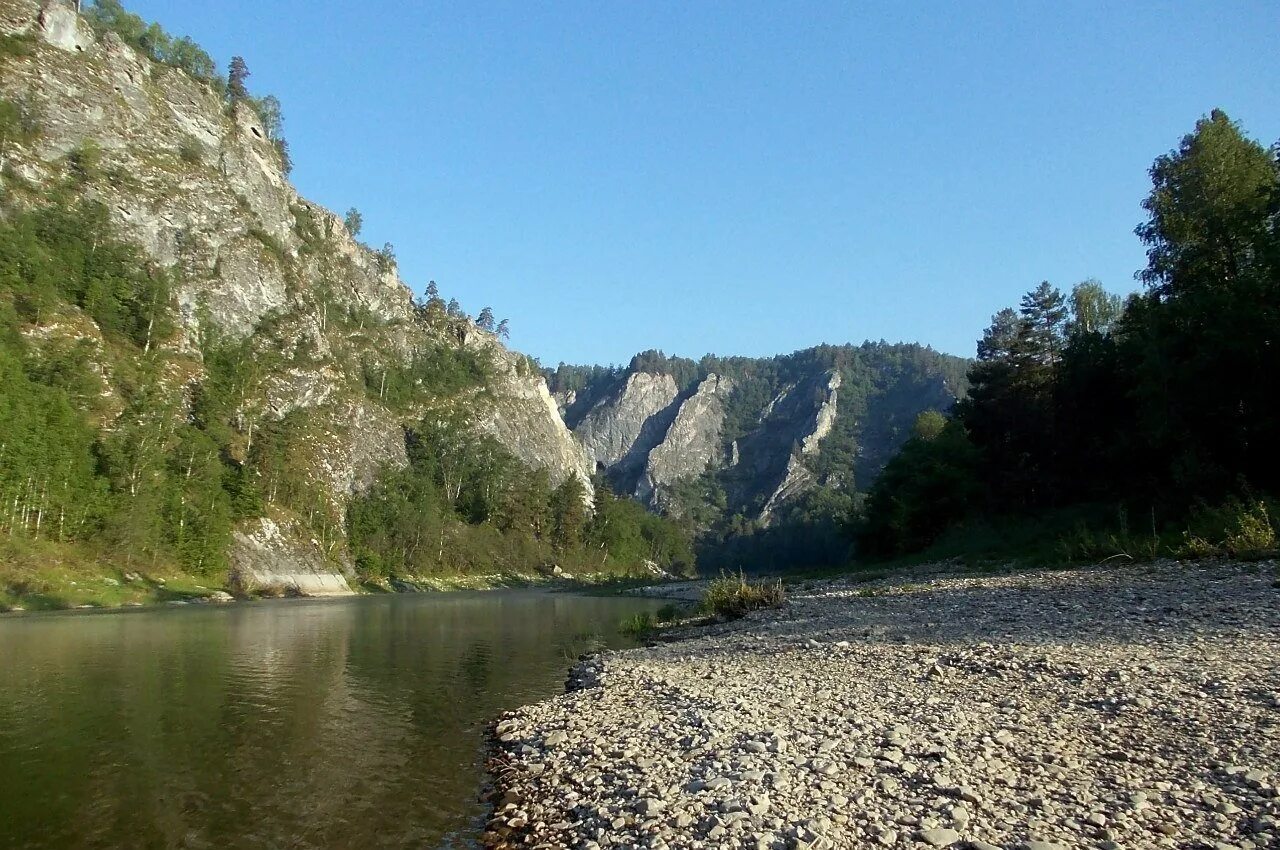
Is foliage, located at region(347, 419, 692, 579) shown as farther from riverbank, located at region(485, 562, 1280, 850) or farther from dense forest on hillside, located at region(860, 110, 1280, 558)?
riverbank, located at region(485, 562, 1280, 850)

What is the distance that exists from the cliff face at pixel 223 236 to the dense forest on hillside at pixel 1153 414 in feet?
231

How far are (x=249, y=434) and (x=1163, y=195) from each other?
3891 inches

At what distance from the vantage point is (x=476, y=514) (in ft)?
464

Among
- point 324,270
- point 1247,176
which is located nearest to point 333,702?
point 1247,176

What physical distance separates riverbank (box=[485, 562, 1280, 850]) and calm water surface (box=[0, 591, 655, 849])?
1.56 meters

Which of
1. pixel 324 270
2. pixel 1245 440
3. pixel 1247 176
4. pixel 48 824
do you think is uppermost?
pixel 324 270

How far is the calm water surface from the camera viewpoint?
9695mm

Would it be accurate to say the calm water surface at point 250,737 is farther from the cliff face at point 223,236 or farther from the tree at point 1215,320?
the cliff face at point 223,236

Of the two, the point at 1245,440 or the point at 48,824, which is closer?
the point at 48,824

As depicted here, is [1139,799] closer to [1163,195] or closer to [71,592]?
[1163,195]

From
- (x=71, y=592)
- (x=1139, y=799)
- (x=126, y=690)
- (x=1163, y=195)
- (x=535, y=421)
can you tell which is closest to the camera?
(x=1139, y=799)

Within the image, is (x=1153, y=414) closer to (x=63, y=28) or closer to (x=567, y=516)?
(x=567, y=516)

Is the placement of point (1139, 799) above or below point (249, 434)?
below

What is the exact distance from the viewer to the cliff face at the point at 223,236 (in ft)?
311
